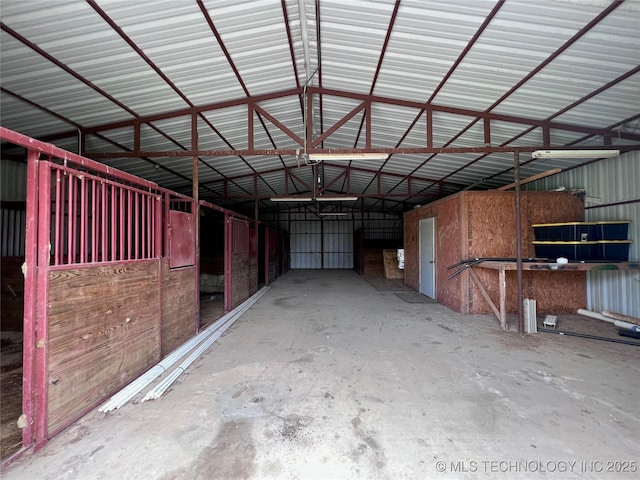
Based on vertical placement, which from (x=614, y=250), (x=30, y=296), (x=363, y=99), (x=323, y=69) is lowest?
(x=30, y=296)

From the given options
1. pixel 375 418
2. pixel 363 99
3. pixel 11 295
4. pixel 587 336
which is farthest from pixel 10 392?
pixel 587 336

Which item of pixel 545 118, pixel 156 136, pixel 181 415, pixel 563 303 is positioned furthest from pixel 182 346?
pixel 563 303

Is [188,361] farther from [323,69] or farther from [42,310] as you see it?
[323,69]

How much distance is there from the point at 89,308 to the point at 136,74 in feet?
11.4

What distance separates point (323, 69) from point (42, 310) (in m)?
4.78

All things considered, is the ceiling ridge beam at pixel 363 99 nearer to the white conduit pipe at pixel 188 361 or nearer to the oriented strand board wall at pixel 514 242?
the oriented strand board wall at pixel 514 242

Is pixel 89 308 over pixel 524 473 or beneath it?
over

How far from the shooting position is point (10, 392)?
2.90 m

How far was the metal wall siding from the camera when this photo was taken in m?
5.02

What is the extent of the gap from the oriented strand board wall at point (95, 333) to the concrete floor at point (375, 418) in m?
0.27

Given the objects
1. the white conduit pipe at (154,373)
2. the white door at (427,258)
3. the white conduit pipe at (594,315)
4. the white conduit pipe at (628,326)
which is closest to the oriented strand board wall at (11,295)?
the white conduit pipe at (154,373)

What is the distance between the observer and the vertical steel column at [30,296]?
201 cm

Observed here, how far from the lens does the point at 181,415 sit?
8.14 ft

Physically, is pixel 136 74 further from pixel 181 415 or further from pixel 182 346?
pixel 181 415
